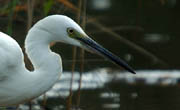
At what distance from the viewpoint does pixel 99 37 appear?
1000cm

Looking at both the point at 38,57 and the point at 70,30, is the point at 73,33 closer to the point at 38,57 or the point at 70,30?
the point at 70,30

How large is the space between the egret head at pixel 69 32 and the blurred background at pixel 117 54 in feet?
1.96

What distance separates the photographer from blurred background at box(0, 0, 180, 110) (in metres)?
6.17

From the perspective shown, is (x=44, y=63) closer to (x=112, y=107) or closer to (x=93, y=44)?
(x=93, y=44)

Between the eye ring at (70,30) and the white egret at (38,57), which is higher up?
the eye ring at (70,30)

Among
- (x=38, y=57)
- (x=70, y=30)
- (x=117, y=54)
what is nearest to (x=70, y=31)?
(x=70, y=30)

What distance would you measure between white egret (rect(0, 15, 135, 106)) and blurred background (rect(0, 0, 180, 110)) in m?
0.55

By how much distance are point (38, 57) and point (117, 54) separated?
4.21 metres

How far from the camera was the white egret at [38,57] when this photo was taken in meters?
4.77

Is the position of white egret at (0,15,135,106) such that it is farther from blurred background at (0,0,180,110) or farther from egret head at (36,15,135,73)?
blurred background at (0,0,180,110)

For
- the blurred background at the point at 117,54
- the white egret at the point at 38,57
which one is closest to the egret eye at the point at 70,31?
the white egret at the point at 38,57

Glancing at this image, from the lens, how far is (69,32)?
4793 millimetres

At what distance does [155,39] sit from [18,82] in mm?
5153

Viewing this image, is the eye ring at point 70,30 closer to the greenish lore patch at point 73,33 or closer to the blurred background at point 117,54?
the greenish lore patch at point 73,33
